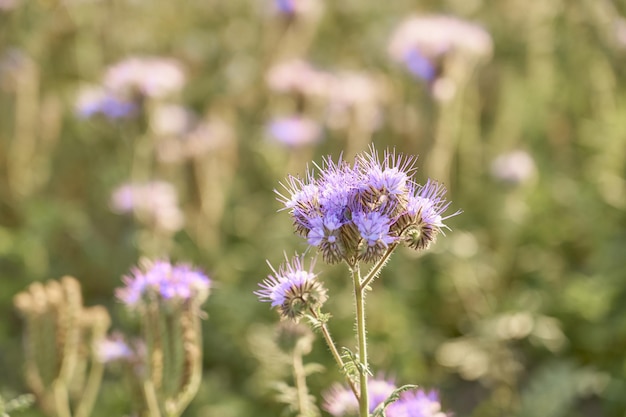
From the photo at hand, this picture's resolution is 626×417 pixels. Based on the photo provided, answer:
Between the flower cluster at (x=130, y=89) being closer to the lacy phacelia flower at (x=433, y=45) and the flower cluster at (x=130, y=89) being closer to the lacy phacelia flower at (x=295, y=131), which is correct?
the lacy phacelia flower at (x=295, y=131)

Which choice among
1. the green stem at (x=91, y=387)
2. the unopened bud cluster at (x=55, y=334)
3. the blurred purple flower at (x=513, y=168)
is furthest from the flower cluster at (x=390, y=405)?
the blurred purple flower at (x=513, y=168)

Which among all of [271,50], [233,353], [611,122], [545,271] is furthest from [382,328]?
[271,50]

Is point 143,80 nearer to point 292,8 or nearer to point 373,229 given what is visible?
point 292,8

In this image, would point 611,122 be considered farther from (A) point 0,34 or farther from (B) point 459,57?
(A) point 0,34

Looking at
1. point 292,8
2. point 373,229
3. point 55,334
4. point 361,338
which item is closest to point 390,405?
point 361,338

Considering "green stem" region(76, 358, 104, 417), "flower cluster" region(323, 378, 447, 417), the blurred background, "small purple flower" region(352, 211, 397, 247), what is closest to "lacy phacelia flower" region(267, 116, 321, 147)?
the blurred background

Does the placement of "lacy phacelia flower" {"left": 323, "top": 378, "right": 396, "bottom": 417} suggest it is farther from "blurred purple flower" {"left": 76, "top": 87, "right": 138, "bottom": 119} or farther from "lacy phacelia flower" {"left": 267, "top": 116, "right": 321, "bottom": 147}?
"lacy phacelia flower" {"left": 267, "top": 116, "right": 321, "bottom": 147}
